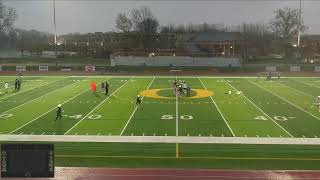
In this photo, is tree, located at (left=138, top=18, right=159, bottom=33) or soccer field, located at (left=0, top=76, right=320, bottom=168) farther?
tree, located at (left=138, top=18, right=159, bottom=33)

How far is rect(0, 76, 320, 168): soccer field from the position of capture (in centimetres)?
2081

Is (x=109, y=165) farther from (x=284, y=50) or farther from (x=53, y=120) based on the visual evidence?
(x=284, y=50)

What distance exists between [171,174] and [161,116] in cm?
1200

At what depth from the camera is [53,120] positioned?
27.6 metres

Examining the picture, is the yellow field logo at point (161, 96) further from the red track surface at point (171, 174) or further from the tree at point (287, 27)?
the tree at point (287, 27)

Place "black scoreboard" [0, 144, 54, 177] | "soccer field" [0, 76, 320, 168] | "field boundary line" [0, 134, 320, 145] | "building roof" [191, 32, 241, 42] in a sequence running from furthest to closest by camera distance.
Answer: "building roof" [191, 32, 241, 42], "field boundary line" [0, 134, 320, 145], "soccer field" [0, 76, 320, 168], "black scoreboard" [0, 144, 54, 177]

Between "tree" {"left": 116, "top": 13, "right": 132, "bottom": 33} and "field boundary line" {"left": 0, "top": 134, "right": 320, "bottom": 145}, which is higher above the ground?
"tree" {"left": 116, "top": 13, "right": 132, "bottom": 33}

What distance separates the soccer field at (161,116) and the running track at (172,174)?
1.13 m

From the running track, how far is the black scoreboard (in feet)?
11.6

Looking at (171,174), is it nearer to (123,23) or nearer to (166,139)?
(166,139)

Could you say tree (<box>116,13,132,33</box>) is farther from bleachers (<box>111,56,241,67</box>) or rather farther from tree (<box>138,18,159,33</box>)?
bleachers (<box>111,56,241,67</box>)

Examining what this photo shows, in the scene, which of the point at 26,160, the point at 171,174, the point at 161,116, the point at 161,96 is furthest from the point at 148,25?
the point at 26,160

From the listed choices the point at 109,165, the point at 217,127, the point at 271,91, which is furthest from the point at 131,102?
the point at 109,165

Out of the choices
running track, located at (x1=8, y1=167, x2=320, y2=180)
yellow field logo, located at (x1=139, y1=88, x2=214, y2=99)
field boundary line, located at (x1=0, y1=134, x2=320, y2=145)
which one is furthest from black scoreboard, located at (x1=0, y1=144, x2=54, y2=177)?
yellow field logo, located at (x1=139, y1=88, x2=214, y2=99)
